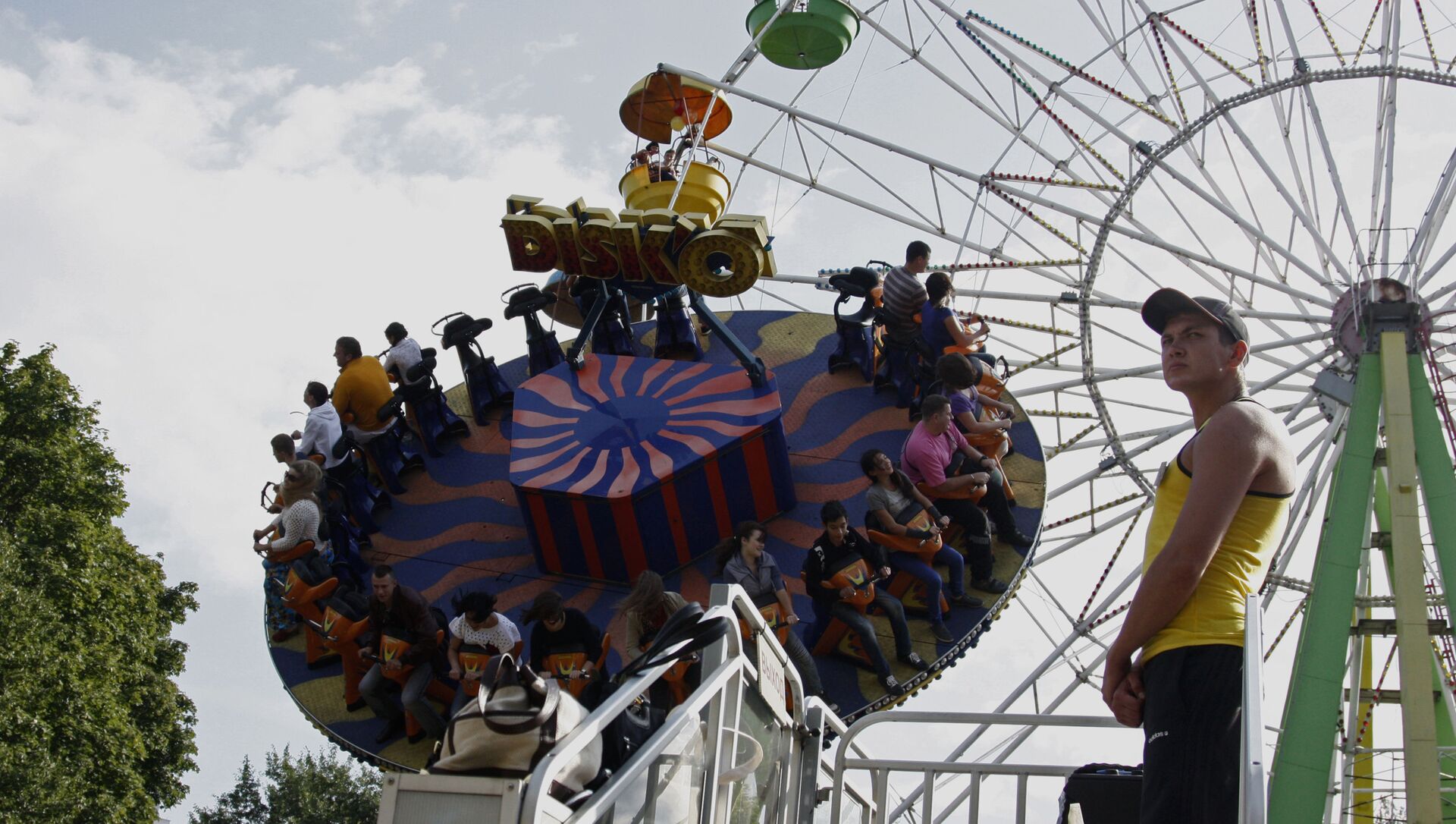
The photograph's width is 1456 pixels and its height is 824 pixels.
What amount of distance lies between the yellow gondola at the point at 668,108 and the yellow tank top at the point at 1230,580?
46.6ft

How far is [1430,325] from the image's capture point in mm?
12180

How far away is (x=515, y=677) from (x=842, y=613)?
6.65 meters

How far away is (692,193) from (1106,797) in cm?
1223

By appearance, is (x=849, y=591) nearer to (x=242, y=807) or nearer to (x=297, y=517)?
(x=297, y=517)

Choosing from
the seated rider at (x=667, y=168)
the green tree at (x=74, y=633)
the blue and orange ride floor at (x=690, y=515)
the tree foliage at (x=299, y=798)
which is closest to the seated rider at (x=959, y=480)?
the blue and orange ride floor at (x=690, y=515)

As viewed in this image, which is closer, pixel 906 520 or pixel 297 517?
pixel 906 520

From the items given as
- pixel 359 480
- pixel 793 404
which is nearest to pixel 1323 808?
pixel 793 404

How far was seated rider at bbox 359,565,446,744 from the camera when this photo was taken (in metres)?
10.6

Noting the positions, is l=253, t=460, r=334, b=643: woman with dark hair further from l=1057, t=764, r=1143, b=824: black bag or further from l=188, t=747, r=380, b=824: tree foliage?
l=188, t=747, r=380, b=824: tree foliage

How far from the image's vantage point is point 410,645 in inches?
421

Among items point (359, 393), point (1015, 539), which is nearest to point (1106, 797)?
point (1015, 539)

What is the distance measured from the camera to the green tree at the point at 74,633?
62.2 feet

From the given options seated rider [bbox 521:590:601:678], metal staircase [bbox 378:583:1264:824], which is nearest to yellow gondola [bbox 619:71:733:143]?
seated rider [bbox 521:590:601:678]

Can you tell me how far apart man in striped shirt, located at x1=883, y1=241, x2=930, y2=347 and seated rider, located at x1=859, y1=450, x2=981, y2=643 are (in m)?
2.16
